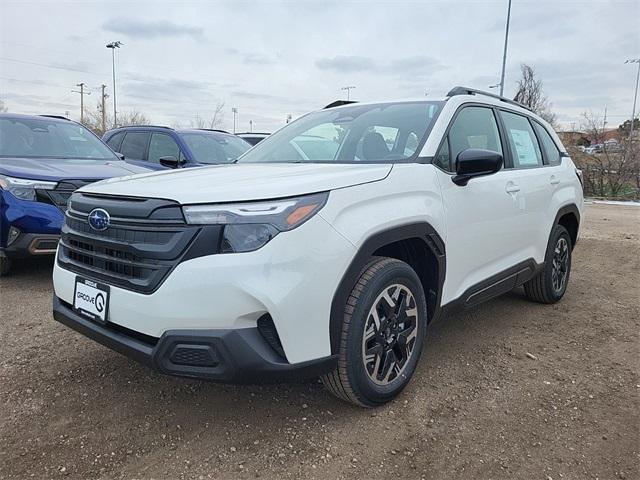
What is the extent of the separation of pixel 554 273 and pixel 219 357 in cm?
351

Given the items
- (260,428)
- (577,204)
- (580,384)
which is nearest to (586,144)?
(577,204)

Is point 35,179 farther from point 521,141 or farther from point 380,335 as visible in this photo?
point 521,141

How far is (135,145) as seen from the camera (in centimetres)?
812

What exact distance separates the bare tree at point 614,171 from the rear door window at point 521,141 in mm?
16424

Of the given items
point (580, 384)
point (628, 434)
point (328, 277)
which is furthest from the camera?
point (580, 384)

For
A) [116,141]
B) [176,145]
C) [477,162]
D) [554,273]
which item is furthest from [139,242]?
[116,141]

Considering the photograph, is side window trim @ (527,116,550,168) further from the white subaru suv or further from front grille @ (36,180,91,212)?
front grille @ (36,180,91,212)

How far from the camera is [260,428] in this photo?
249cm

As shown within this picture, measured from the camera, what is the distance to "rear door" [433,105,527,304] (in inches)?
118

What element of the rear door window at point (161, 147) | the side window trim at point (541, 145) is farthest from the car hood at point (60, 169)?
the side window trim at point (541, 145)

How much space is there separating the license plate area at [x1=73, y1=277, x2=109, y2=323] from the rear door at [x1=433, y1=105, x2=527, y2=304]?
72.8 inches

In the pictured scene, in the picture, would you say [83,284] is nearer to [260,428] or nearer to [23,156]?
[260,428]

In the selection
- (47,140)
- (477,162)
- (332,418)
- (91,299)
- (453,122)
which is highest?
(453,122)

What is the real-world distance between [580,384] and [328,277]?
1.89 m
